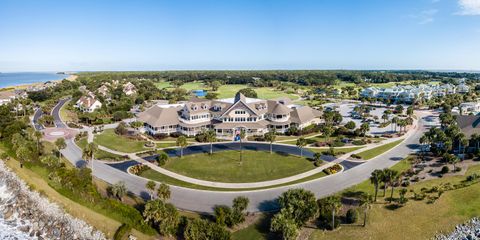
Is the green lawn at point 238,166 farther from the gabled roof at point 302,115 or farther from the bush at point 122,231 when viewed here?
the gabled roof at point 302,115

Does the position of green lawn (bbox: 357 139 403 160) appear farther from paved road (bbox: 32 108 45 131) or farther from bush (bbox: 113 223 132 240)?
paved road (bbox: 32 108 45 131)

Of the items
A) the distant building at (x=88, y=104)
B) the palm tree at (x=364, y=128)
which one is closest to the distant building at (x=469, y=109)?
the palm tree at (x=364, y=128)

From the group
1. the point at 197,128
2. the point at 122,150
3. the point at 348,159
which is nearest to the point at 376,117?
the point at 348,159

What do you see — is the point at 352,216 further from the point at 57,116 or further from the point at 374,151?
the point at 57,116

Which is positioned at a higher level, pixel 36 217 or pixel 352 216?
pixel 352 216

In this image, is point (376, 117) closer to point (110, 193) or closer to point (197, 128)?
point (197, 128)

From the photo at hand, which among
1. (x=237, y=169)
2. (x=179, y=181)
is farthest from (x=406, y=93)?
(x=179, y=181)
